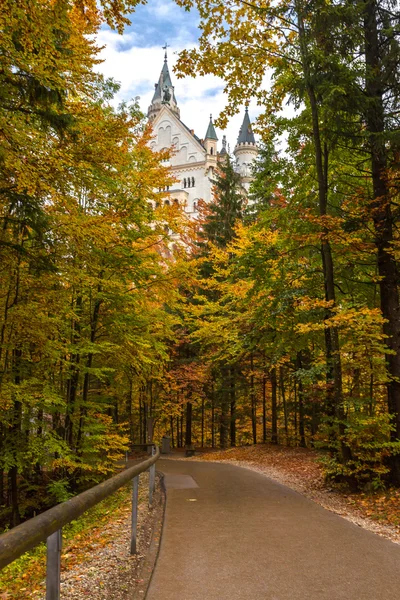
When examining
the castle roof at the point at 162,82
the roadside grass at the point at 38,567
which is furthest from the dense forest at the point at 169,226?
the castle roof at the point at 162,82

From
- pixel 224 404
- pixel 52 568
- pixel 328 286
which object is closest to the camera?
pixel 52 568

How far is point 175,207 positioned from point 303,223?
3586 mm

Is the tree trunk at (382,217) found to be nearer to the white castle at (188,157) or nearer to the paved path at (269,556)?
the paved path at (269,556)

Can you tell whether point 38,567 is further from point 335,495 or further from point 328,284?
point 328,284

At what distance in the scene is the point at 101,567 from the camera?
439 cm

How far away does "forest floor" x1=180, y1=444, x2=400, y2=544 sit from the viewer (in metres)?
6.70

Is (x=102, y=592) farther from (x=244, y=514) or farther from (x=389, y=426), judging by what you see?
(x=389, y=426)

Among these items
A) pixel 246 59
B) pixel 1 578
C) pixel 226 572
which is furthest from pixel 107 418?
pixel 246 59

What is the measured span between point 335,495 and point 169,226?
25.0ft

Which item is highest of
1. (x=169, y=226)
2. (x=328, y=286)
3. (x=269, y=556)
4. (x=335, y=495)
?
(x=169, y=226)

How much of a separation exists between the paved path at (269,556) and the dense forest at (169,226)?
8.17ft

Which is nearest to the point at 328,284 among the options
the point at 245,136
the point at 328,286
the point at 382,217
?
the point at 328,286

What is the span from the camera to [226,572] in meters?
4.34

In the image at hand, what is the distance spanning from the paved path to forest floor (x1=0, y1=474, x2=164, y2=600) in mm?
182
